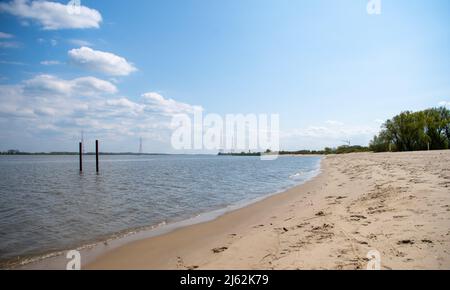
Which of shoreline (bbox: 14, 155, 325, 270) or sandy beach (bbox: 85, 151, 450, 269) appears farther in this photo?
shoreline (bbox: 14, 155, 325, 270)

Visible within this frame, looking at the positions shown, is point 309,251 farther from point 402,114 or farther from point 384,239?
point 402,114

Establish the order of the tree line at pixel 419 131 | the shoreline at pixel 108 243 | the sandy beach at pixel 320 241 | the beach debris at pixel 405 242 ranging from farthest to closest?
the tree line at pixel 419 131 < the shoreline at pixel 108 243 < the beach debris at pixel 405 242 < the sandy beach at pixel 320 241

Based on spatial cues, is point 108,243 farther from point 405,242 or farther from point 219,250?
point 405,242

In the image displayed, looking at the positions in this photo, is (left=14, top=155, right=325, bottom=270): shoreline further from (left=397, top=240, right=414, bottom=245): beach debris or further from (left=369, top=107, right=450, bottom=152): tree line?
(left=369, top=107, right=450, bottom=152): tree line

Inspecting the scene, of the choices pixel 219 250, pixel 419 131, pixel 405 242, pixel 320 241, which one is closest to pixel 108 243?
pixel 219 250

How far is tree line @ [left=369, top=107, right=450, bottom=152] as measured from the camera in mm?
54500

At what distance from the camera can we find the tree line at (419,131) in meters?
54.5

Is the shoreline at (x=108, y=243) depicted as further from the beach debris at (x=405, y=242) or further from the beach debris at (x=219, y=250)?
the beach debris at (x=405, y=242)

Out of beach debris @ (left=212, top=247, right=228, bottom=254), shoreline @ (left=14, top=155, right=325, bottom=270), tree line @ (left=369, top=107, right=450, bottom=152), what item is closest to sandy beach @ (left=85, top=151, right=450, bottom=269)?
beach debris @ (left=212, top=247, right=228, bottom=254)

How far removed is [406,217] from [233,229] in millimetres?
4883

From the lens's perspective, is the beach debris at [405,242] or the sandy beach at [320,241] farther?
the beach debris at [405,242]

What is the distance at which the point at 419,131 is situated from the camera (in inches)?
2194

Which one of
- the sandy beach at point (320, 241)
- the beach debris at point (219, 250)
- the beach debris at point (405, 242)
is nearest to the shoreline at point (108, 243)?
the sandy beach at point (320, 241)
